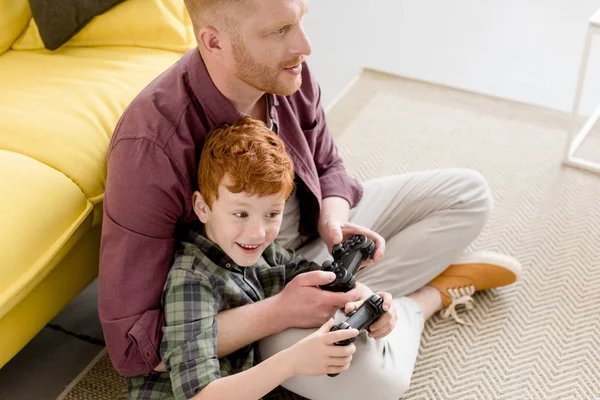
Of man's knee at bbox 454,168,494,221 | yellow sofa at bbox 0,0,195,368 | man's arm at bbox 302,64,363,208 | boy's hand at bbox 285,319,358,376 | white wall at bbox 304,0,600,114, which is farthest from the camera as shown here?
white wall at bbox 304,0,600,114

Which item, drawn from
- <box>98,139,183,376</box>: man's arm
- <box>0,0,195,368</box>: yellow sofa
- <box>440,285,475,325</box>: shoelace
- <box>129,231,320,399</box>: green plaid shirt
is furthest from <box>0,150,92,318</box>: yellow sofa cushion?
<box>440,285,475,325</box>: shoelace

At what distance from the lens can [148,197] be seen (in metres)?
1.25

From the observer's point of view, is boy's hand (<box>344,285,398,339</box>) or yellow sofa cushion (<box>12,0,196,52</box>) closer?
boy's hand (<box>344,285,398,339</box>)

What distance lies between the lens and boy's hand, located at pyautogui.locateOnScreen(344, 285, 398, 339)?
131 cm

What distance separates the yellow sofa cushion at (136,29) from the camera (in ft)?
5.58

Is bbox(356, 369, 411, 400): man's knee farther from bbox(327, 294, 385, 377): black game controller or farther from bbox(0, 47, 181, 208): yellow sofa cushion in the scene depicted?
bbox(0, 47, 181, 208): yellow sofa cushion

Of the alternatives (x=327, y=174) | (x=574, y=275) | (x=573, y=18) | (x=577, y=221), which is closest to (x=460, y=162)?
(x=577, y=221)

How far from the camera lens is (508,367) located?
5.10 feet

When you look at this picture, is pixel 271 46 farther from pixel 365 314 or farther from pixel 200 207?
pixel 365 314

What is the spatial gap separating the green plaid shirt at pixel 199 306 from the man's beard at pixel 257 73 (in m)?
0.27

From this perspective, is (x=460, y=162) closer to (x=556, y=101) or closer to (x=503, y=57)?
(x=556, y=101)

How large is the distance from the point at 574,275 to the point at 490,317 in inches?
9.5

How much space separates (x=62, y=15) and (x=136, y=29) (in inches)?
6.0

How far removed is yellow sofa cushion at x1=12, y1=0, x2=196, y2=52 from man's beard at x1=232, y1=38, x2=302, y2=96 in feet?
1.66
